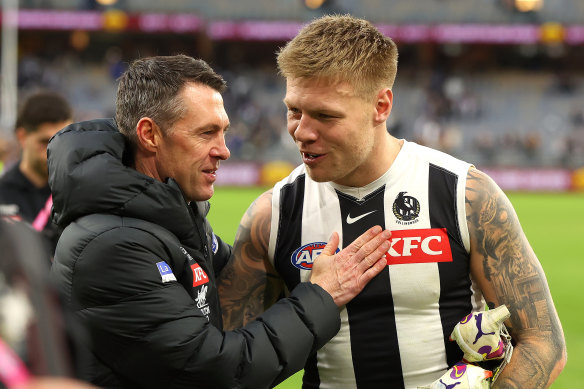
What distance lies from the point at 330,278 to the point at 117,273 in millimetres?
796

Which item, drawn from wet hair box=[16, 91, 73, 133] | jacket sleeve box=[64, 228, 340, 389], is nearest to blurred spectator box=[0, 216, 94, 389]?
jacket sleeve box=[64, 228, 340, 389]

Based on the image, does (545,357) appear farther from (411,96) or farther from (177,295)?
(411,96)

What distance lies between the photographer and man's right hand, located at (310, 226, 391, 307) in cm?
269

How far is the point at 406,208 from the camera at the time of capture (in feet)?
9.33

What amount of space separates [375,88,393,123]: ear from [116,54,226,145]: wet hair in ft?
2.12

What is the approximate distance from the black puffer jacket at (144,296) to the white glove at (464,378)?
443 millimetres

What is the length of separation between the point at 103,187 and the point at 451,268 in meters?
1.31

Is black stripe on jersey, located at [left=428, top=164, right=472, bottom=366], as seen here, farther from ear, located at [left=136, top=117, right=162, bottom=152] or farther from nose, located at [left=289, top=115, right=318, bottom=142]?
ear, located at [left=136, top=117, right=162, bottom=152]

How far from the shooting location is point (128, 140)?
2.73m

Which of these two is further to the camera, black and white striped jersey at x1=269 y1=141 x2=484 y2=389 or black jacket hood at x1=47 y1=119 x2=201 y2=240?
black and white striped jersey at x1=269 y1=141 x2=484 y2=389

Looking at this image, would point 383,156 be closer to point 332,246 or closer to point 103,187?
point 332,246

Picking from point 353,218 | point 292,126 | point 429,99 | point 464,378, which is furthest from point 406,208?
point 429,99

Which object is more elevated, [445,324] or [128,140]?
[128,140]

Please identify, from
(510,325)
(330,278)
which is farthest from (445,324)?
(330,278)
